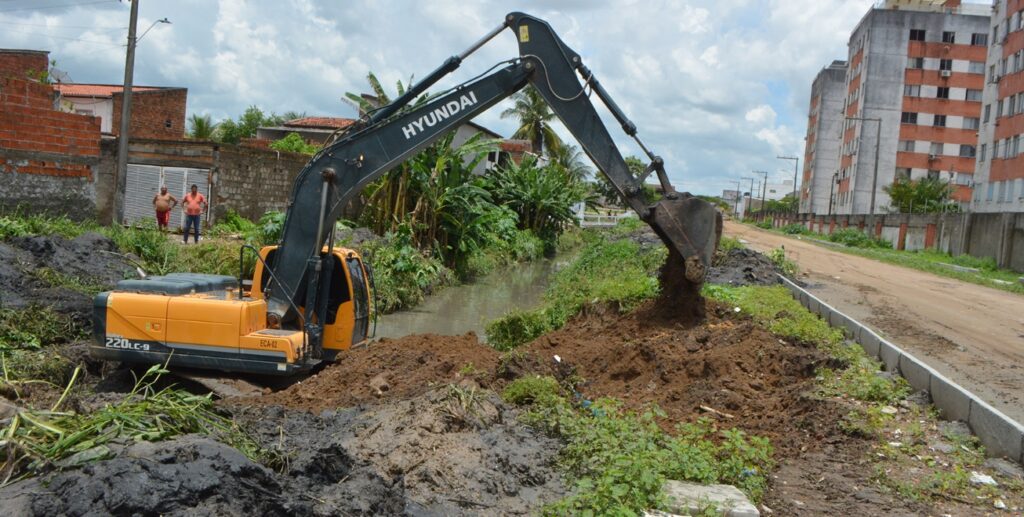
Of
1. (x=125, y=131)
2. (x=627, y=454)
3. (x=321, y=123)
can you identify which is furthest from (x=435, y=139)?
(x=321, y=123)

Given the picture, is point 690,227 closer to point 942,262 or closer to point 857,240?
point 942,262

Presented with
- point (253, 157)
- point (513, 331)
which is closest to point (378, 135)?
point (513, 331)

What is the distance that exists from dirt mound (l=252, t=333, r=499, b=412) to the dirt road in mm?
5609

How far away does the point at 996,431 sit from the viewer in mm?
7734

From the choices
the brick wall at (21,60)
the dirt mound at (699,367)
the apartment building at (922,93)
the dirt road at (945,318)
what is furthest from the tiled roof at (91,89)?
the apartment building at (922,93)

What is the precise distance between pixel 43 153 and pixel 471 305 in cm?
1009

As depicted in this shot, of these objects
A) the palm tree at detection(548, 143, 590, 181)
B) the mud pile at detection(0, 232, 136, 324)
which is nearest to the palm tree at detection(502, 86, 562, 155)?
the palm tree at detection(548, 143, 590, 181)

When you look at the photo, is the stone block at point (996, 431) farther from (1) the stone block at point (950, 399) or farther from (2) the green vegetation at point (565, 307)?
(2) the green vegetation at point (565, 307)

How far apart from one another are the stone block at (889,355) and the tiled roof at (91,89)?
40.8m

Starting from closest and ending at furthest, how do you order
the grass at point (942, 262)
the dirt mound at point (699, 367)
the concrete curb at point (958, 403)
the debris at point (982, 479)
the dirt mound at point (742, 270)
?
the debris at point (982, 479)
the concrete curb at point (958, 403)
the dirt mound at point (699, 367)
the dirt mound at point (742, 270)
the grass at point (942, 262)

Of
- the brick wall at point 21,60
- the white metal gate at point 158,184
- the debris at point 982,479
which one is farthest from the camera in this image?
the brick wall at point 21,60

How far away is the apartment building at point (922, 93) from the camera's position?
67.0 meters

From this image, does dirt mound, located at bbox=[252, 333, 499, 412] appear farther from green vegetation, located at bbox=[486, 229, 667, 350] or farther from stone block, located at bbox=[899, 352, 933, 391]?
stone block, located at bbox=[899, 352, 933, 391]

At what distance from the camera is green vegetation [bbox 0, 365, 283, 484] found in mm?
5055
